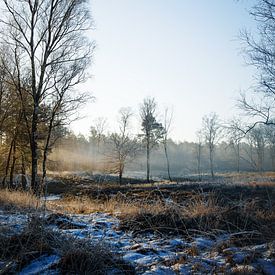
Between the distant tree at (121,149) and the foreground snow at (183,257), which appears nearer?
the foreground snow at (183,257)

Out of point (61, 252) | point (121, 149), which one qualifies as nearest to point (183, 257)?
point (61, 252)

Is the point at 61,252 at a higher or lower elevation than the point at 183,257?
higher

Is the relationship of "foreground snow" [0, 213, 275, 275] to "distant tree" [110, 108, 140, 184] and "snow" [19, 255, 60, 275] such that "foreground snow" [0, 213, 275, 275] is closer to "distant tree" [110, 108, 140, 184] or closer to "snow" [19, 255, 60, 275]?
"snow" [19, 255, 60, 275]

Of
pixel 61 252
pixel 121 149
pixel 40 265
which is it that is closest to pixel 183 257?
pixel 61 252

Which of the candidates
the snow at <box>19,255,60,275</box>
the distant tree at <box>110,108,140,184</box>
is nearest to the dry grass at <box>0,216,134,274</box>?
the snow at <box>19,255,60,275</box>

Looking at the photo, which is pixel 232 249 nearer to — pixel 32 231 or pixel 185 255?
pixel 185 255

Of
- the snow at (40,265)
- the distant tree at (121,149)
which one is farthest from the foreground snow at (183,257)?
the distant tree at (121,149)

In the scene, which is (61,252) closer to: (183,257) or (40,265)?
(40,265)

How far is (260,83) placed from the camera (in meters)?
15.5

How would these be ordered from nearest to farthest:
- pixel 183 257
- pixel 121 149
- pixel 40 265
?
pixel 40 265 → pixel 183 257 → pixel 121 149

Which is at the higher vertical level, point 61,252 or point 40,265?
point 61,252

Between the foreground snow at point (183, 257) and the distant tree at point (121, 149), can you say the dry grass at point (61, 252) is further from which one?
the distant tree at point (121, 149)

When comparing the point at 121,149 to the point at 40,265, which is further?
the point at 121,149

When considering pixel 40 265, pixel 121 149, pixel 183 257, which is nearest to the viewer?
pixel 40 265
